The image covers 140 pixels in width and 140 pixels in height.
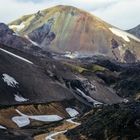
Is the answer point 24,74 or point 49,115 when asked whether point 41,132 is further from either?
point 24,74

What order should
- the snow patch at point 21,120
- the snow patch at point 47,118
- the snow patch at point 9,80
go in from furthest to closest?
the snow patch at point 9,80
the snow patch at point 47,118
the snow patch at point 21,120

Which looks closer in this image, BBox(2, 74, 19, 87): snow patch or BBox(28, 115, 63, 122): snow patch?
BBox(28, 115, 63, 122): snow patch

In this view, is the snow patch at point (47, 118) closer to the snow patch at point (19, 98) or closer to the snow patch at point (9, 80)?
the snow patch at point (19, 98)

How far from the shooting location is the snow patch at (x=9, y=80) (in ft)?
509

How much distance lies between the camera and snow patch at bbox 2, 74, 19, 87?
Answer: 15512cm

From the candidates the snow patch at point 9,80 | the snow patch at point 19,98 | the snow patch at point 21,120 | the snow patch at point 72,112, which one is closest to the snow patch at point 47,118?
the snow patch at point 21,120

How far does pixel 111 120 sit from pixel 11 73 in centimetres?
6528

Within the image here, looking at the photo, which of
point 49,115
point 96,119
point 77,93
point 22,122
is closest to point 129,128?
point 96,119

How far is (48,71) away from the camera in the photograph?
198250mm

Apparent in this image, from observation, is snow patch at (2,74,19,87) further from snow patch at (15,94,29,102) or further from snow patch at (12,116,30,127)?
snow patch at (12,116,30,127)

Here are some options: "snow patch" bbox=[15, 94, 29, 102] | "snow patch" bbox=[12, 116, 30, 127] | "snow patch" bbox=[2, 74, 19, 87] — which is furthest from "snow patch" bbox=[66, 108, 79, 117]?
"snow patch" bbox=[12, 116, 30, 127]

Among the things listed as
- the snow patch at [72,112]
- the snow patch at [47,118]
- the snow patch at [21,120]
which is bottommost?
the snow patch at [72,112]

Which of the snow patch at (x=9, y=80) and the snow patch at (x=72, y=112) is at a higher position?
the snow patch at (x=9, y=80)

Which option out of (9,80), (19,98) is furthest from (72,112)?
(9,80)
